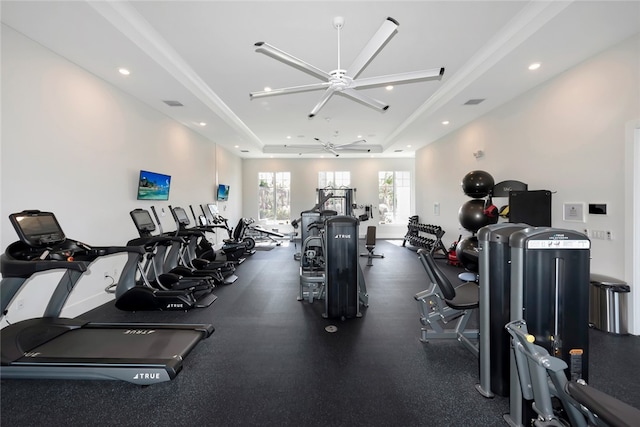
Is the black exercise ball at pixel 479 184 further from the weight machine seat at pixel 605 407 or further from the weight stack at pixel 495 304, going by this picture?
the weight machine seat at pixel 605 407

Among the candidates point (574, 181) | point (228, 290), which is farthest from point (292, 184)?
point (574, 181)

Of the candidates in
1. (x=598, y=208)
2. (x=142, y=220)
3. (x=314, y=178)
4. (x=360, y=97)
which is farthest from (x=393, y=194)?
(x=142, y=220)

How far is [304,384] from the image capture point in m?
2.16

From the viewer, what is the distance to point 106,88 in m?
4.00

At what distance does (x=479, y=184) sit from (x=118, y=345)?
545 cm

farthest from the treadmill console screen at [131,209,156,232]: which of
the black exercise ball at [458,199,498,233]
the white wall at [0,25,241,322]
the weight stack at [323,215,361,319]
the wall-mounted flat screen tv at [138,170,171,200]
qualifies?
the black exercise ball at [458,199,498,233]

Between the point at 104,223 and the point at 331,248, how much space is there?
11.1ft

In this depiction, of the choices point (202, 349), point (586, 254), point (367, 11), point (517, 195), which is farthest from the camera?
point (517, 195)

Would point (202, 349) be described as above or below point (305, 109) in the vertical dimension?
below

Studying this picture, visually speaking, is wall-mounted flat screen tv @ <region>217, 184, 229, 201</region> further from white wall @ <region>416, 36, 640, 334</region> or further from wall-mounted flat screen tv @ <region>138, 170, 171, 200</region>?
white wall @ <region>416, 36, 640, 334</region>

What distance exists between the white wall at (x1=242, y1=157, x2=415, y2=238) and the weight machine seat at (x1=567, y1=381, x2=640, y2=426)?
31.6 feet

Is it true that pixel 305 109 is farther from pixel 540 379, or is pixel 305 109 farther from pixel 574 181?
pixel 540 379

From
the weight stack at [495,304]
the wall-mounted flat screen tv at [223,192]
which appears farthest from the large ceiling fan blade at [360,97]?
the wall-mounted flat screen tv at [223,192]

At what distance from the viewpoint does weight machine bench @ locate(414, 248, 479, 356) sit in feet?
8.32
